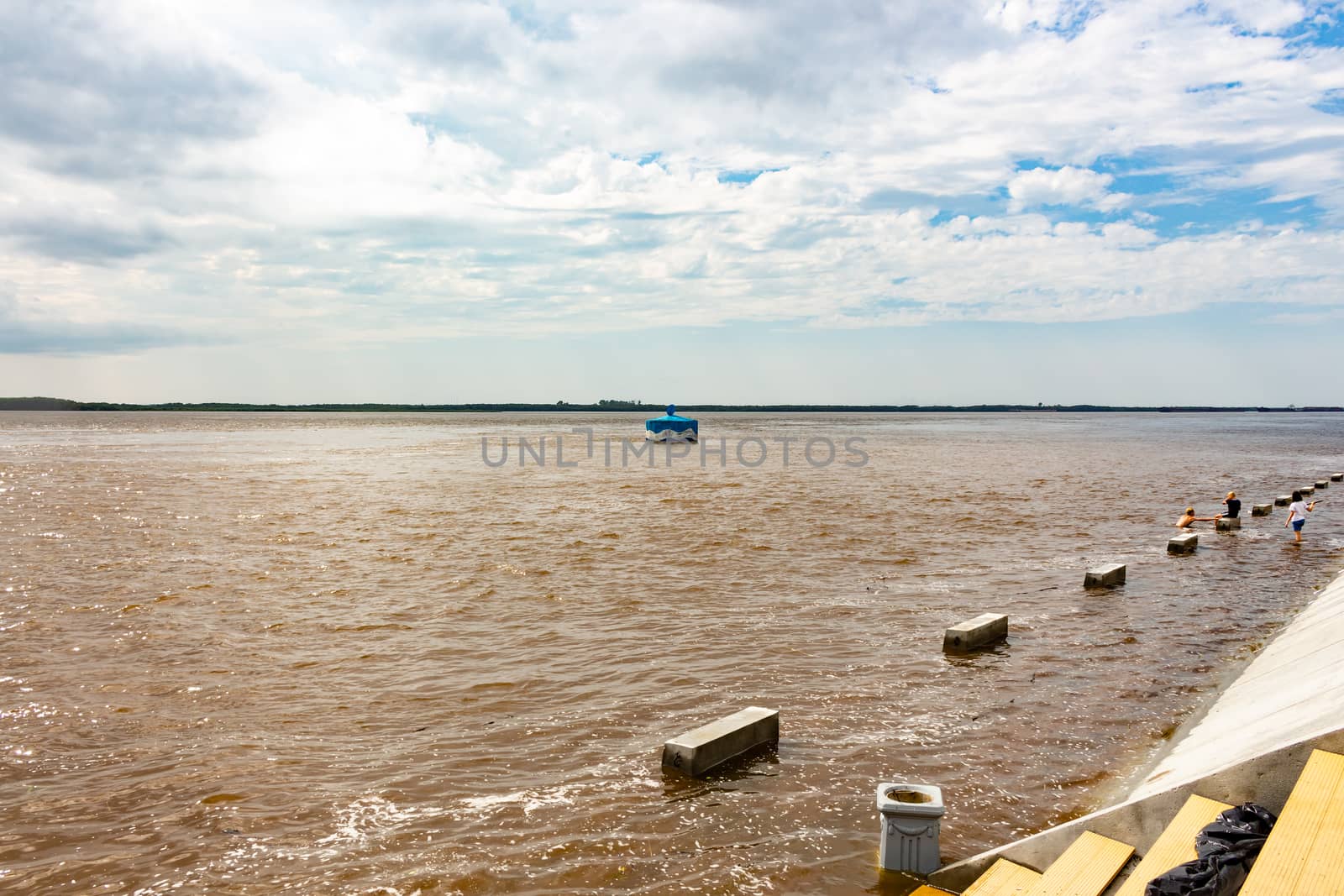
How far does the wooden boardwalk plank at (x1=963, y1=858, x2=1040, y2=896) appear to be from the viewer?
5355mm

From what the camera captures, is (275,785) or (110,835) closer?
(110,835)

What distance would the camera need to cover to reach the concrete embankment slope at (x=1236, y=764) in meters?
5.02

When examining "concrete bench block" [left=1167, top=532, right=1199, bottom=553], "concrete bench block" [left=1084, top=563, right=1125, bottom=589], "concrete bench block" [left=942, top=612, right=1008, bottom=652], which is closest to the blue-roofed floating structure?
"concrete bench block" [left=1167, top=532, right=1199, bottom=553]

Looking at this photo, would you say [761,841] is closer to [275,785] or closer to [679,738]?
[679,738]

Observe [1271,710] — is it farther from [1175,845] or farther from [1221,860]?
[1221,860]

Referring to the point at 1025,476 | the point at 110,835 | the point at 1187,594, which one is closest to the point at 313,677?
the point at 110,835

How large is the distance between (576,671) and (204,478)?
37670 mm

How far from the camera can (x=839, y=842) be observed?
6617 mm

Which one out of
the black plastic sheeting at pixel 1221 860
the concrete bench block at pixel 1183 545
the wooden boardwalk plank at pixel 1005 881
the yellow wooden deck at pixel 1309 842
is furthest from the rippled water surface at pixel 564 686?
the yellow wooden deck at pixel 1309 842

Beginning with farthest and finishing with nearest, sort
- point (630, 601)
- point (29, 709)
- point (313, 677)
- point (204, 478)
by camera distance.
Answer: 1. point (204, 478)
2. point (630, 601)
3. point (313, 677)
4. point (29, 709)

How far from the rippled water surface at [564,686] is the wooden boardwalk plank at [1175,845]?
1.71 m

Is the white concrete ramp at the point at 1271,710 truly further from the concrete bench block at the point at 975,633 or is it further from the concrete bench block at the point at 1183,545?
the concrete bench block at the point at 1183,545

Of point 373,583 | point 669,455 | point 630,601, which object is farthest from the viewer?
point 669,455

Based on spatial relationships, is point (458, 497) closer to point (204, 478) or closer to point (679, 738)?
point (204, 478)
